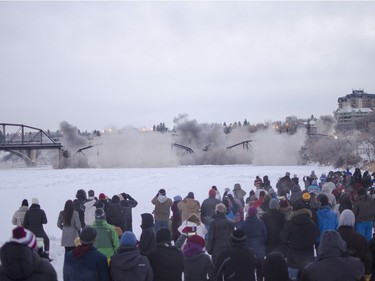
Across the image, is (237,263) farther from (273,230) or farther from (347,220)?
(273,230)

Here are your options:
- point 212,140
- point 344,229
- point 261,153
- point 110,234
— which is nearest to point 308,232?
point 344,229

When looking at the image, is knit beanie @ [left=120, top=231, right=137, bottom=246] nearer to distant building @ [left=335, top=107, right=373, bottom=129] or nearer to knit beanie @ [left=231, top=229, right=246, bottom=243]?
knit beanie @ [left=231, top=229, right=246, bottom=243]

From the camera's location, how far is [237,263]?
5.66 meters

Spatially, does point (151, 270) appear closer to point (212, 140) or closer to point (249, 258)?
point (249, 258)

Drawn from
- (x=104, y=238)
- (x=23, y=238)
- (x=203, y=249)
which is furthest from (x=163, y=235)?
(x=104, y=238)

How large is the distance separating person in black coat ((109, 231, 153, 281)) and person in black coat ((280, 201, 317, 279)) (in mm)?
3076

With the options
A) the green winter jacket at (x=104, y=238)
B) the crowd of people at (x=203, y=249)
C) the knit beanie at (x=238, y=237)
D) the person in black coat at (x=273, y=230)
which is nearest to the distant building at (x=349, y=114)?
the crowd of people at (x=203, y=249)

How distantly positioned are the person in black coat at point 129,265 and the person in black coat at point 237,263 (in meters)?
0.95

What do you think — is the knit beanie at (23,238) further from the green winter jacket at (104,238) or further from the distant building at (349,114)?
the distant building at (349,114)

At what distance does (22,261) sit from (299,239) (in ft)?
15.9

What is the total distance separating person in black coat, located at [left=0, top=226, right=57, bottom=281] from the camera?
4.24m

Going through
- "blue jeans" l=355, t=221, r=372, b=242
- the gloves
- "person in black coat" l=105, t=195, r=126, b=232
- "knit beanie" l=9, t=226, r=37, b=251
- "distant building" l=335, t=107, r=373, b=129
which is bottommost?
the gloves

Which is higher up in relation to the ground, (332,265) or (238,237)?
(238,237)

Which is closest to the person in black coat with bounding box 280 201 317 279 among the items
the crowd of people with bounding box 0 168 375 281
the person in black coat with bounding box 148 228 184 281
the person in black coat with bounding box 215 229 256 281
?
the crowd of people with bounding box 0 168 375 281
